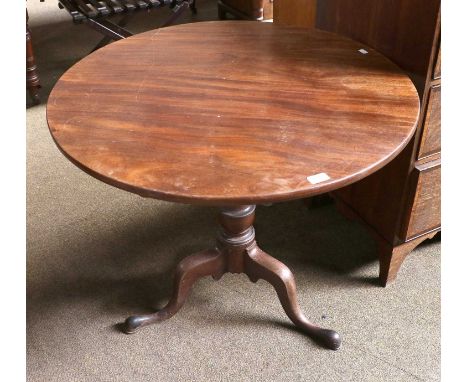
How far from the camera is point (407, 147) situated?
54.1 inches

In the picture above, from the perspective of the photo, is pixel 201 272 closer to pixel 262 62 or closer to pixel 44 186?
pixel 262 62

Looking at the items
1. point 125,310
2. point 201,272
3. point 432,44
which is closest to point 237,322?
point 201,272

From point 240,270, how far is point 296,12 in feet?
3.15

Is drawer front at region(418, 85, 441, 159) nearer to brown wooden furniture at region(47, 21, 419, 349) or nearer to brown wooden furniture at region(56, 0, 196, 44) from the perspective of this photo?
brown wooden furniture at region(47, 21, 419, 349)

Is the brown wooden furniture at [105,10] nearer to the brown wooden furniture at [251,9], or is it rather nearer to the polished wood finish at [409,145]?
the brown wooden furniture at [251,9]

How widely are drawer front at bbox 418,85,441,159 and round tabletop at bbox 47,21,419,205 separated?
0.38 ft

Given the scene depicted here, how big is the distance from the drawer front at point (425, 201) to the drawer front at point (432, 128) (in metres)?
0.04

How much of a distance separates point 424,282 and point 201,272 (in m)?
0.76

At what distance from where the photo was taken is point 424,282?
1689 mm

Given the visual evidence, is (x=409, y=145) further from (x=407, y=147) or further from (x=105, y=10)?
(x=105, y=10)

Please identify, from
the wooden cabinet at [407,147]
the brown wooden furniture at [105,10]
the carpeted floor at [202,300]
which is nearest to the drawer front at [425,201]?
the wooden cabinet at [407,147]

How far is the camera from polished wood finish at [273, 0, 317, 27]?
1.74m

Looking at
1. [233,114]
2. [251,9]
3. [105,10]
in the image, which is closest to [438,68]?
[233,114]

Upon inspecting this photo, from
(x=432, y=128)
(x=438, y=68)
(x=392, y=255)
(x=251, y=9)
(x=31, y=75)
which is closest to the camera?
(x=438, y=68)
